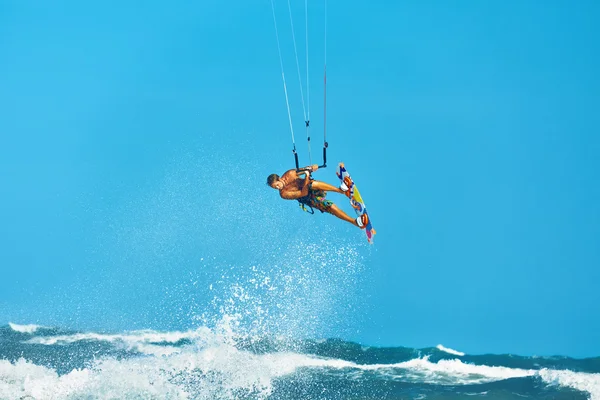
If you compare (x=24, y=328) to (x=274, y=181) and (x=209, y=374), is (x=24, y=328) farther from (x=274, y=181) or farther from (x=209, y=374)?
(x=274, y=181)

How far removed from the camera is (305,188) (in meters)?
9.45

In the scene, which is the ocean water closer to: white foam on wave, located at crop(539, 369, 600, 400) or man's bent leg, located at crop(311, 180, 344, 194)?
white foam on wave, located at crop(539, 369, 600, 400)

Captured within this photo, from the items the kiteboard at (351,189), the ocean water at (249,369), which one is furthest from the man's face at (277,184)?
the ocean water at (249,369)

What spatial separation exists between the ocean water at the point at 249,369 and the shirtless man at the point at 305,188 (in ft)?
12.4

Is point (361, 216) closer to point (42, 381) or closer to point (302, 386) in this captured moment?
point (302, 386)

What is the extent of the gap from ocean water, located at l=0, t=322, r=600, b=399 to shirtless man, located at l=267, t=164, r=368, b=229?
12.4ft

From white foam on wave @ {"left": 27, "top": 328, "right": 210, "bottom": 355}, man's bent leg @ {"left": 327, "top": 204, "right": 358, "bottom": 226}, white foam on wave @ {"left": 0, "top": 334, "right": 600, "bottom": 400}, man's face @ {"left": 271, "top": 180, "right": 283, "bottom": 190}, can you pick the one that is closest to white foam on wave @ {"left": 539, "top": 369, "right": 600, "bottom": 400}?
white foam on wave @ {"left": 0, "top": 334, "right": 600, "bottom": 400}

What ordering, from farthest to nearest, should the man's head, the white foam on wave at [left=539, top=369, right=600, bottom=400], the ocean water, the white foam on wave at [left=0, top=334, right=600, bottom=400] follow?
the white foam on wave at [left=539, top=369, right=600, bottom=400], the ocean water, the white foam on wave at [left=0, top=334, right=600, bottom=400], the man's head

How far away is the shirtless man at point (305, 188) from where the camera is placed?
9.36 metres

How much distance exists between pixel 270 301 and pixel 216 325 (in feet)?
3.56

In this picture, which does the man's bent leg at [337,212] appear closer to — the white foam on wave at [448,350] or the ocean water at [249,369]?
the ocean water at [249,369]

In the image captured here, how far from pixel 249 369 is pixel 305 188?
201 inches

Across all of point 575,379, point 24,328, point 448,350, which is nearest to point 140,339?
point 24,328

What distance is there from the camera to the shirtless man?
936 centimetres
